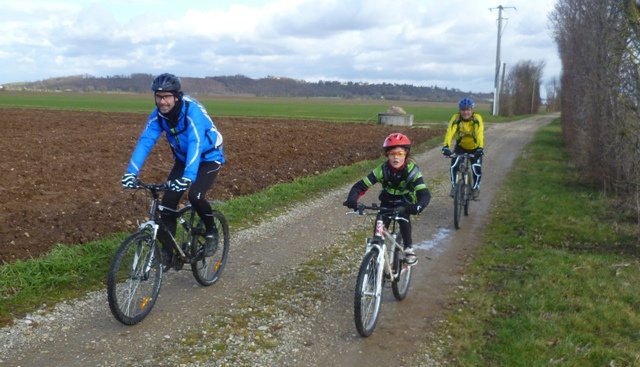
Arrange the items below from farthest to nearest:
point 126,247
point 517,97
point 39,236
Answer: point 517,97
point 39,236
point 126,247

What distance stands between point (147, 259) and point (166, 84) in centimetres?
166

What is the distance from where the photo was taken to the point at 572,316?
5.94 m

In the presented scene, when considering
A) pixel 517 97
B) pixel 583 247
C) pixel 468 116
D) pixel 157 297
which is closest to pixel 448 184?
pixel 468 116

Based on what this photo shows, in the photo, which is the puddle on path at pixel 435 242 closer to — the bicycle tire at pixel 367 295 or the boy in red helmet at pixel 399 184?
the boy in red helmet at pixel 399 184

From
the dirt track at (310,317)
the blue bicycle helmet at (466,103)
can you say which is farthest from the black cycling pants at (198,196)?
the blue bicycle helmet at (466,103)

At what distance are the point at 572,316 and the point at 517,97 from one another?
85.3m

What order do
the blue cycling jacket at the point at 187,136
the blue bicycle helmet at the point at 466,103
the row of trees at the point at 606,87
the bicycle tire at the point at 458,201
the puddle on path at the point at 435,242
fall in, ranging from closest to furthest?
the blue cycling jacket at the point at 187,136 < the row of trees at the point at 606,87 < the puddle on path at the point at 435,242 < the bicycle tire at the point at 458,201 < the blue bicycle helmet at the point at 466,103

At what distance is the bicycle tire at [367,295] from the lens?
17.1ft

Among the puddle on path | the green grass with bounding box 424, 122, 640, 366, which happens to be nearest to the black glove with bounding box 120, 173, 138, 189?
the green grass with bounding box 424, 122, 640, 366

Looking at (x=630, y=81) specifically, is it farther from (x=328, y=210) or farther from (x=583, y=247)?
(x=328, y=210)

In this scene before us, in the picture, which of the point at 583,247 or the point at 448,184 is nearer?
the point at 583,247

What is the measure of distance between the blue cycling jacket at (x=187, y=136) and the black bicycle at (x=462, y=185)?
5.49 m

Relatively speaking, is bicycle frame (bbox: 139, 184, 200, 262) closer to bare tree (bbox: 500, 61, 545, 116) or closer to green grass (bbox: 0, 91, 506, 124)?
green grass (bbox: 0, 91, 506, 124)

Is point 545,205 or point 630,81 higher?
point 630,81
